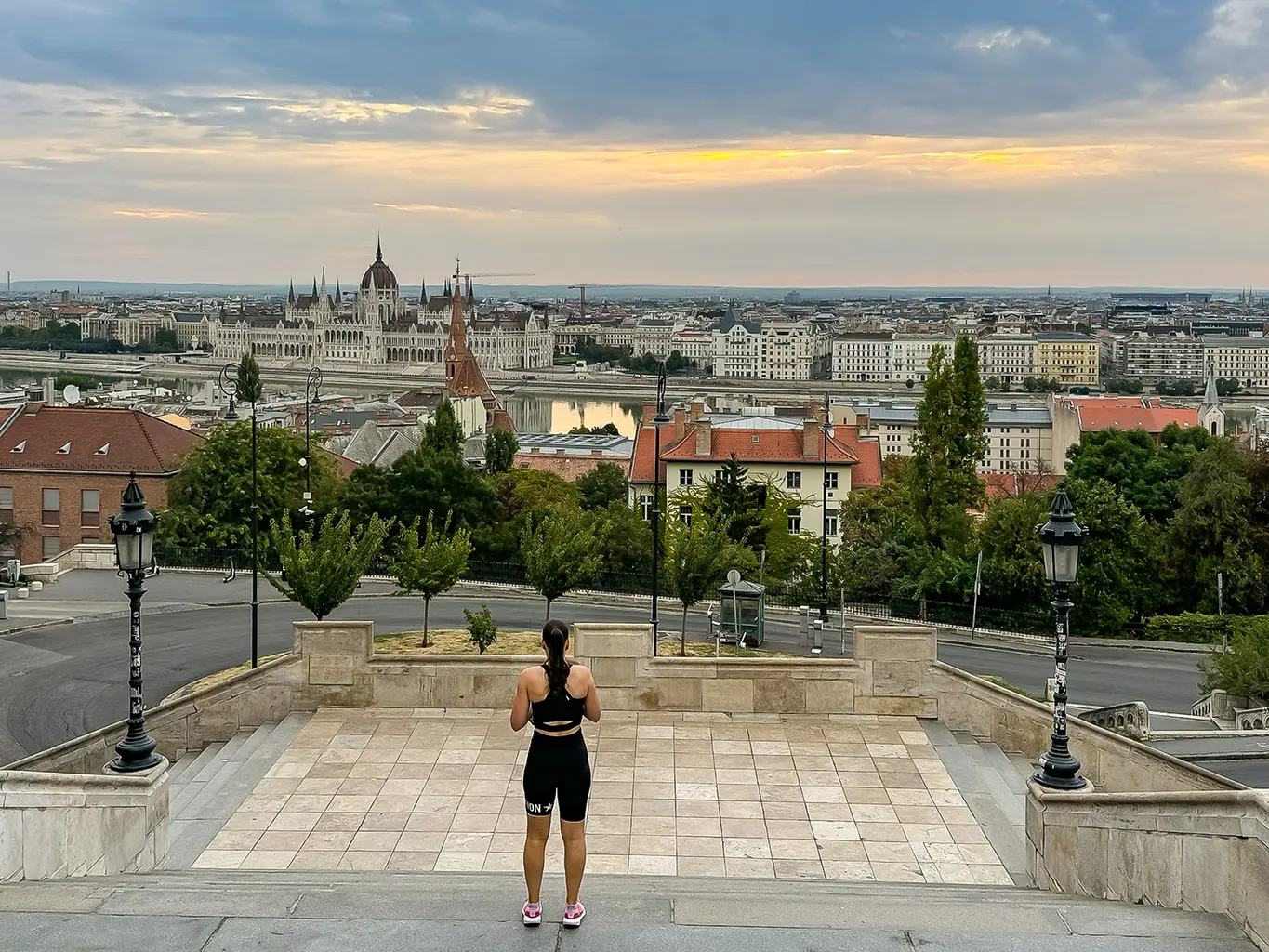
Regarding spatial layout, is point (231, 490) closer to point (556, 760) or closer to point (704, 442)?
point (704, 442)

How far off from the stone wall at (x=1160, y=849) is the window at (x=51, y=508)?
40.2 meters

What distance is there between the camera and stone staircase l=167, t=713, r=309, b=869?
10.5m

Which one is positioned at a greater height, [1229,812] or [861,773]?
[1229,812]

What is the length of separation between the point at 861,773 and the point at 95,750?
263 inches

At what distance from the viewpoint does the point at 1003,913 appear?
7.70 metres

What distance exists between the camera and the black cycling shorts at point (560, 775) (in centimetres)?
736

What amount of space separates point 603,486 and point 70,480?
2043 centimetres

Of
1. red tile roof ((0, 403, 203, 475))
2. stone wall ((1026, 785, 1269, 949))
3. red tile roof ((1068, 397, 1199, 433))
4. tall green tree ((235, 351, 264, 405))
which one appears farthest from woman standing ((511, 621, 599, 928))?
red tile roof ((1068, 397, 1199, 433))

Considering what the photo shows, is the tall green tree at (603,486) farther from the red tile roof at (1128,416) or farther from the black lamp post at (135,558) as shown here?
the red tile roof at (1128,416)

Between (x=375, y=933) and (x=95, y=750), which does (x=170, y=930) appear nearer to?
(x=375, y=933)

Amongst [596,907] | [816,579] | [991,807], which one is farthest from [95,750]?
[816,579]

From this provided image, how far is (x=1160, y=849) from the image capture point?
8156 millimetres

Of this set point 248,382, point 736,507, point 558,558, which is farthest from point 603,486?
point 558,558

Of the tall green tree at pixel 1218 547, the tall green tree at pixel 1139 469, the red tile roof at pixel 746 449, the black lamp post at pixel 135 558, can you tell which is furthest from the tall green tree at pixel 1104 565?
the black lamp post at pixel 135 558
